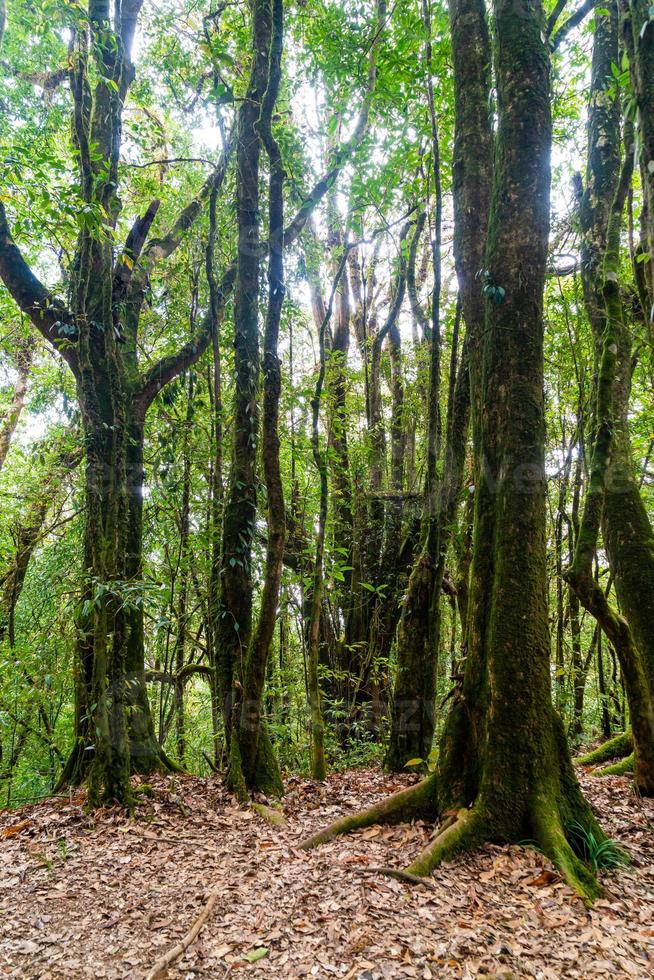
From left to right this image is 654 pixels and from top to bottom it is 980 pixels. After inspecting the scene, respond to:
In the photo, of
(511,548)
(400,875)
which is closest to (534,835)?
(400,875)

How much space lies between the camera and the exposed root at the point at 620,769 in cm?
607

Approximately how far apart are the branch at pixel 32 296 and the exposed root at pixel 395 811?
561cm

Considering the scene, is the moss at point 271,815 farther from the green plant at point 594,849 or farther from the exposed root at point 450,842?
the green plant at point 594,849

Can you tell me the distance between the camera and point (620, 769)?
6.10 meters

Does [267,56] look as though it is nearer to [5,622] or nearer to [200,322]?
[200,322]

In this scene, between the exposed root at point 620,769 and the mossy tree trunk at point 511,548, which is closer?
the mossy tree trunk at point 511,548

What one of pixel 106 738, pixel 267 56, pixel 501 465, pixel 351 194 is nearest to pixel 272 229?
pixel 267 56

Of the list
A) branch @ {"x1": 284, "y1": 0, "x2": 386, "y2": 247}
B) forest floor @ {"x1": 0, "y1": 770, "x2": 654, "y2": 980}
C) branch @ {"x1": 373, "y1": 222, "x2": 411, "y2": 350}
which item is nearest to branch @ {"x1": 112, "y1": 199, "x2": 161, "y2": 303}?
branch @ {"x1": 284, "y1": 0, "x2": 386, "y2": 247}

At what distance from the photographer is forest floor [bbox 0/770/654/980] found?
9.34 feet

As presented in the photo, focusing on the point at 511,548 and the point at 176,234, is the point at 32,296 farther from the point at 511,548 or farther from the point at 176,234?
the point at 511,548

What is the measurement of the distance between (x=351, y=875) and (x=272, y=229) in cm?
594

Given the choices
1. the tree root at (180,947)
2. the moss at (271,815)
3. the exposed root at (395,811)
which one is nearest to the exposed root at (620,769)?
the exposed root at (395,811)

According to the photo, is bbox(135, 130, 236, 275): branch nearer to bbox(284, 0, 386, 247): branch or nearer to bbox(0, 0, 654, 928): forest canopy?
bbox(0, 0, 654, 928): forest canopy

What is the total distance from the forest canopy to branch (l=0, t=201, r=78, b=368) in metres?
0.03
